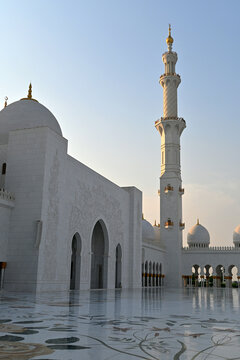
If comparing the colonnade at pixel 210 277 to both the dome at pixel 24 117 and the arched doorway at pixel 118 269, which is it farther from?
the dome at pixel 24 117

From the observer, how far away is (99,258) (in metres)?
19.5

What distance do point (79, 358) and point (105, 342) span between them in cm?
59

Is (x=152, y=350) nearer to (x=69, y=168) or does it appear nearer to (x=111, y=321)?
(x=111, y=321)

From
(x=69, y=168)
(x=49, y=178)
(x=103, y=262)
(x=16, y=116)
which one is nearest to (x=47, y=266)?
(x=49, y=178)

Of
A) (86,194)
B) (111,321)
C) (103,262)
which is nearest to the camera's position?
(111,321)

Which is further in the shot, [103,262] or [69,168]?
[103,262]

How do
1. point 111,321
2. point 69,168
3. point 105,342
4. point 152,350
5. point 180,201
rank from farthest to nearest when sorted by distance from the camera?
point 180,201 → point 69,168 → point 111,321 → point 105,342 → point 152,350

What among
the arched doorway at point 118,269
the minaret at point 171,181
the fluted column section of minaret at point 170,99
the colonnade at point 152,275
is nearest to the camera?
the arched doorway at point 118,269

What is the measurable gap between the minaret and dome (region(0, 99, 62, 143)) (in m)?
13.1

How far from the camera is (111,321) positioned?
434cm

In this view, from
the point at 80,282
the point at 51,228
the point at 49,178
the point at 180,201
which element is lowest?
the point at 80,282

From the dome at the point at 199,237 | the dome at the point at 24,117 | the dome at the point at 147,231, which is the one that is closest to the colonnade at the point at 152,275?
the dome at the point at 147,231

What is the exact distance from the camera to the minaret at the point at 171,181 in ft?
95.9

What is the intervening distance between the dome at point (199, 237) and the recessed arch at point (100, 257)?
16.5 meters
